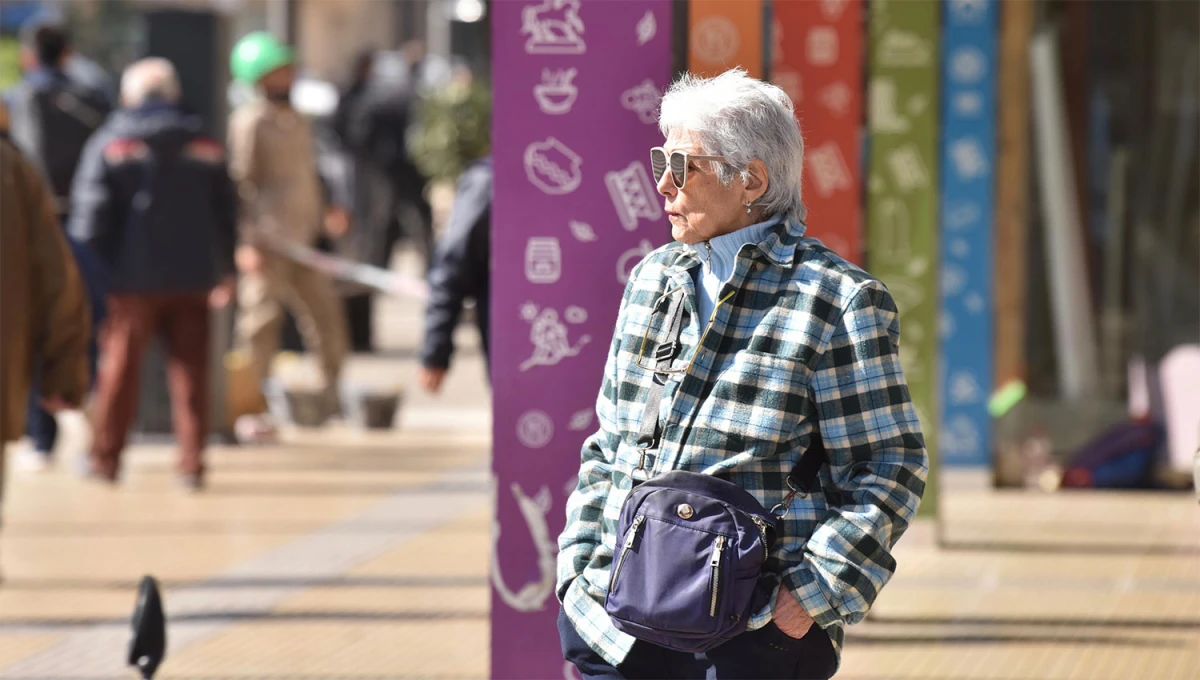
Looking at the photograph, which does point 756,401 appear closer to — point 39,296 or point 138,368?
point 39,296

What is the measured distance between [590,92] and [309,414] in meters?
7.44

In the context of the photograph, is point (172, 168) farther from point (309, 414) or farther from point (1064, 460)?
point (1064, 460)

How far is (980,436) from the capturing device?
390 inches

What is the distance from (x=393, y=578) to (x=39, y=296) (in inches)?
69.7

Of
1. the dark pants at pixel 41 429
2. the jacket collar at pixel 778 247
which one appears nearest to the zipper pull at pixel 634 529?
the jacket collar at pixel 778 247

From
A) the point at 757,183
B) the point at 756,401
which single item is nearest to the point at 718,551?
the point at 756,401

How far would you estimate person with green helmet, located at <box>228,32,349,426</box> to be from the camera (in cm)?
1132

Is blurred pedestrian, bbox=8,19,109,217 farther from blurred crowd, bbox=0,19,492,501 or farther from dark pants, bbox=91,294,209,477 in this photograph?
dark pants, bbox=91,294,209,477

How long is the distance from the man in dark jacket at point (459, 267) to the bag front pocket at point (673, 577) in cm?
337

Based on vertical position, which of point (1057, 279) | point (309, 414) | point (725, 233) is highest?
point (725, 233)

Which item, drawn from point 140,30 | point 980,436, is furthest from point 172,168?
point 980,436

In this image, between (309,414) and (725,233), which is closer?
(725,233)

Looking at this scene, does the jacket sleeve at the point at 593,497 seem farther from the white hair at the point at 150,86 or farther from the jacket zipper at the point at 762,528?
the white hair at the point at 150,86

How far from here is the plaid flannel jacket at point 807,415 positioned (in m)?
3.07
